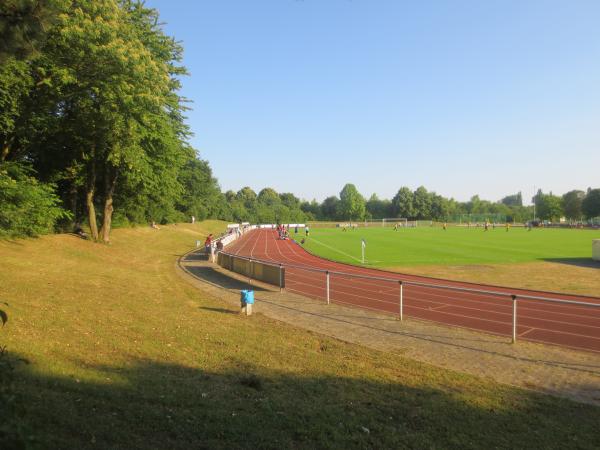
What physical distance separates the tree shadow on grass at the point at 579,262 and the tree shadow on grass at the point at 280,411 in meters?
25.3

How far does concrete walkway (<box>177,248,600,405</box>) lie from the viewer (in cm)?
764

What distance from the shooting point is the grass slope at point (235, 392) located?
456 cm

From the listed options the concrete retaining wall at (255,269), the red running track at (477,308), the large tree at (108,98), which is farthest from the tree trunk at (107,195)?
the red running track at (477,308)

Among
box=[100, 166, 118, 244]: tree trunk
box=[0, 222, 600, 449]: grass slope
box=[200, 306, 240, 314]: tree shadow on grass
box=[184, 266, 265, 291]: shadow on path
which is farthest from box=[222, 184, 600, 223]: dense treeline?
box=[0, 222, 600, 449]: grass slope

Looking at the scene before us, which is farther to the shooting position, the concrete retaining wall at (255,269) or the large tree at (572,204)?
the large tree at (572,204)

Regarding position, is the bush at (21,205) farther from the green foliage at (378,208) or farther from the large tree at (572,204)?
the large tree at (572,204)

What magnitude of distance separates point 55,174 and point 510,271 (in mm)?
30415

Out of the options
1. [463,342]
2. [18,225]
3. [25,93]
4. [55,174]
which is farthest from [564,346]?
[55,174]

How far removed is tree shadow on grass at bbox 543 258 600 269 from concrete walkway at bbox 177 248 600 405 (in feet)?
69.2

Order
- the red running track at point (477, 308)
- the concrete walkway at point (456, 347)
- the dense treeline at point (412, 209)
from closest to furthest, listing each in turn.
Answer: the concrete walkway at point (456, 347), the red running track at point (477, 308), the dense treeline at point (412, 209)

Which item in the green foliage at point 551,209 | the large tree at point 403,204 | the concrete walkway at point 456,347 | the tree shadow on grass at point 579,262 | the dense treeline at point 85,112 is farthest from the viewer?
the large tree at point 403,204

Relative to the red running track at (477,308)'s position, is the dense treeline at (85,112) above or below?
above

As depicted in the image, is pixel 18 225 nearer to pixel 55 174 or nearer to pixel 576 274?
pixel 55 174

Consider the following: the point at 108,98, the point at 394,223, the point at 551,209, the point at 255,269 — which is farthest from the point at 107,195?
the point at 551,209
